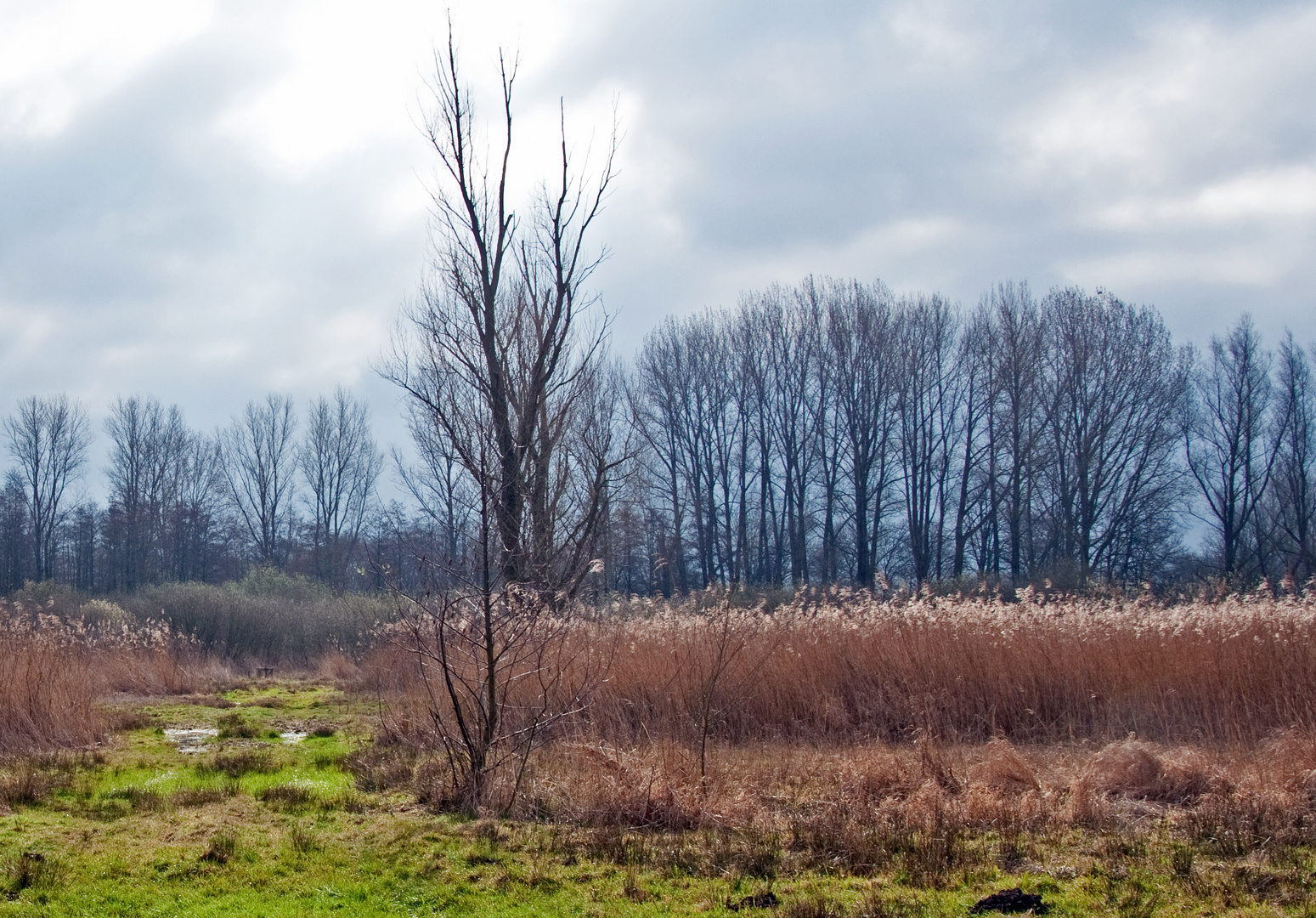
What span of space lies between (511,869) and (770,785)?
2.66 m

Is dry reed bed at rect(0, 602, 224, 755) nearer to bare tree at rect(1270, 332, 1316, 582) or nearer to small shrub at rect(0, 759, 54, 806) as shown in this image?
small shrub at rect(0, 759, 54, 806)

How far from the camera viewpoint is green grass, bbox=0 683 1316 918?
173 inches

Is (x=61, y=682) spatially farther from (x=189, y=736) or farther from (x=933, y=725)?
(x=933, y=725)

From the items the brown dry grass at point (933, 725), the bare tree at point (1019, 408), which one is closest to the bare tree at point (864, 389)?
the bare tree at point (1019, 408)

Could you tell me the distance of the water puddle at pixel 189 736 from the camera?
31.7 ft

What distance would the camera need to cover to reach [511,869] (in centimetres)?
511

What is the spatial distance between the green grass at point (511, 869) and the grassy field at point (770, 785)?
0.02 metres

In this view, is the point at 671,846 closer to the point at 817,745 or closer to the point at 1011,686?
the point at 817,745

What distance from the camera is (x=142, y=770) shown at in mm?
8164

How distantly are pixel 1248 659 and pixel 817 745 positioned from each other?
14.4 ft

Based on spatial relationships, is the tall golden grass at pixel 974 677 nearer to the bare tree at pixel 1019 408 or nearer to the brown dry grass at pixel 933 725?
the brown dry grass at pixel 933 725

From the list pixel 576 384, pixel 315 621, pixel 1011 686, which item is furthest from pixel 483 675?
pixel 315 621

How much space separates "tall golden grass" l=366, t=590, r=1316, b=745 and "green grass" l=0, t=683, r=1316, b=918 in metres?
3.02

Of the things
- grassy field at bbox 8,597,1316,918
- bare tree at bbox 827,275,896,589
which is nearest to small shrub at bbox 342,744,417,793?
Answer: grassy field at bbox 8,597,1316,918
